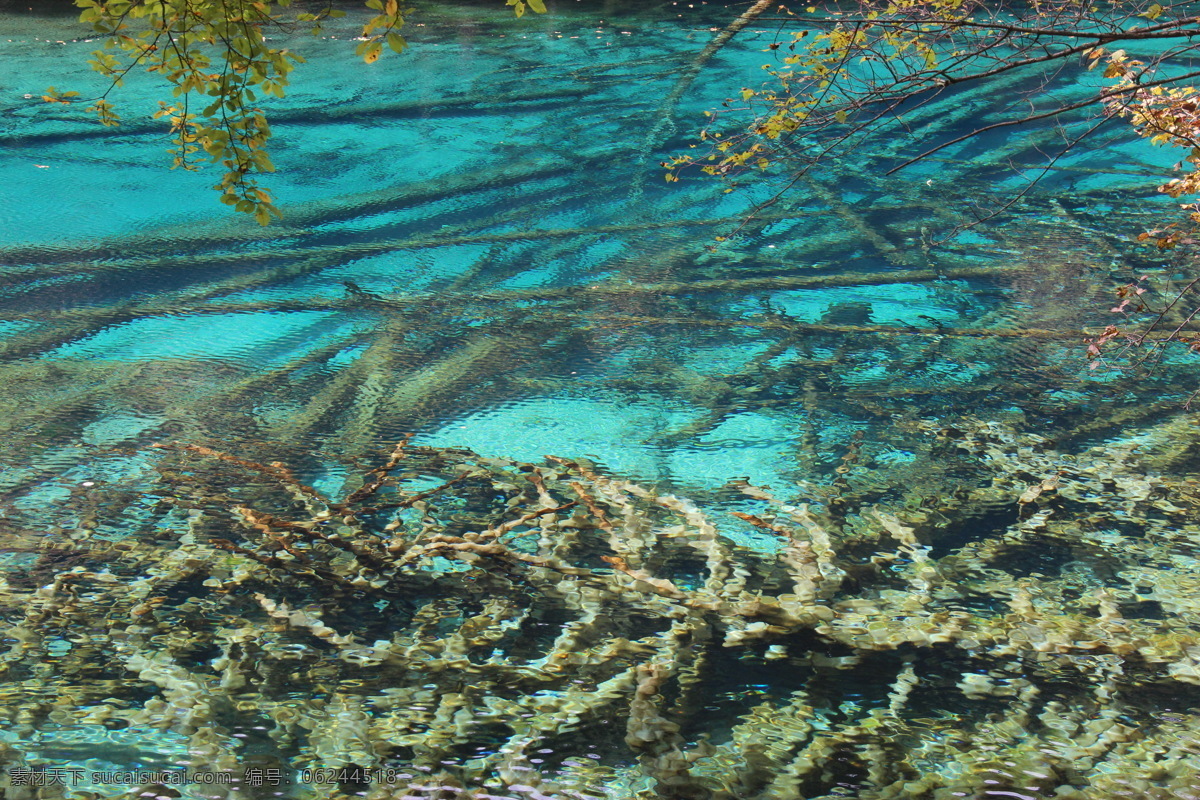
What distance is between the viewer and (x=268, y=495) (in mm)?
2746

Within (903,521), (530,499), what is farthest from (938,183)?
(530,499)

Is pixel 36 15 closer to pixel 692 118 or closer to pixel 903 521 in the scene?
pixel 692 118

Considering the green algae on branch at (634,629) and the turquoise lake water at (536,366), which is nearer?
the green algae on branch at (634,629)

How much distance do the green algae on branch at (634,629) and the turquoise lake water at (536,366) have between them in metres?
0.01

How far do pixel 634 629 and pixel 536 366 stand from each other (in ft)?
4.88

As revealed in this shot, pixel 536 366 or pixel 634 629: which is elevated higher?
pixel 536 366

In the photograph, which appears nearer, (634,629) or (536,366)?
(634,629)

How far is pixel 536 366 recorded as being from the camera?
3566 mm

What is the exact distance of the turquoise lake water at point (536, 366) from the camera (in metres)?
2.02

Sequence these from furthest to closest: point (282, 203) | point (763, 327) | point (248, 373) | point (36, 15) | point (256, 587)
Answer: point (36, 15) → point (282, 203) → point (763, 327) → point (248, 373) → point (256, 587)

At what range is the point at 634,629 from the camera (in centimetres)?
226

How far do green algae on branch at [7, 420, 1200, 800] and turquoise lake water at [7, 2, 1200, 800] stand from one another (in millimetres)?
14

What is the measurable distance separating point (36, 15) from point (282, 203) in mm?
4865

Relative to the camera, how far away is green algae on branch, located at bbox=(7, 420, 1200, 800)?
189cm
